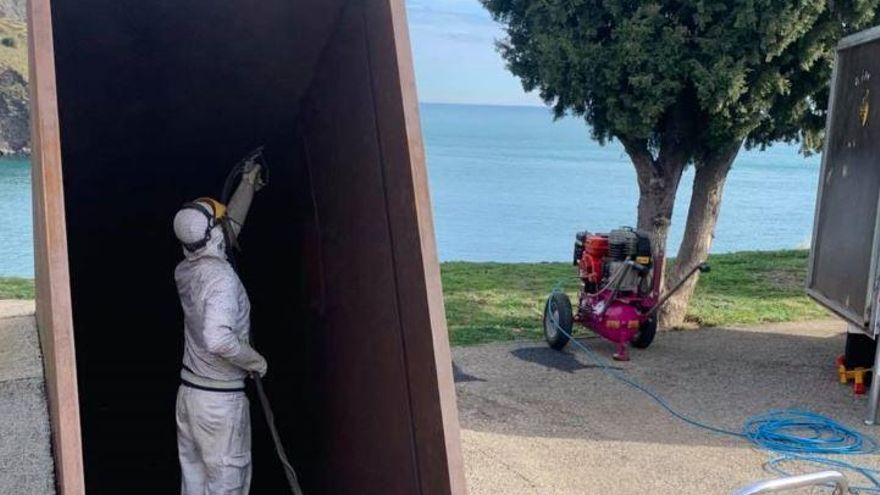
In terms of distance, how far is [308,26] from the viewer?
4977mm

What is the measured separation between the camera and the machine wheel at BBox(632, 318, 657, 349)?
31.9ft

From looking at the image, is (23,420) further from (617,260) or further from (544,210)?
(544,210)

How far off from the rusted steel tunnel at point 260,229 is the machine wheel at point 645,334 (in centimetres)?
475

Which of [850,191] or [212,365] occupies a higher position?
[850,191]

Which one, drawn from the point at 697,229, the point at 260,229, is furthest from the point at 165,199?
the point at 697,229

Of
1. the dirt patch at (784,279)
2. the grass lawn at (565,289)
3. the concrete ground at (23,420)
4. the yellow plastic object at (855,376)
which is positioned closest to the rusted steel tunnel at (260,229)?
the concrete ground at (23,420)

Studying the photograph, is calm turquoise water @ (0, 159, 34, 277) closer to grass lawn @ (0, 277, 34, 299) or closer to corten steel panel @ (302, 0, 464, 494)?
Answer: grass lawn @ (0, 277, 34, 299)

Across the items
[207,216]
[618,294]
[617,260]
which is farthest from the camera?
[617,260]

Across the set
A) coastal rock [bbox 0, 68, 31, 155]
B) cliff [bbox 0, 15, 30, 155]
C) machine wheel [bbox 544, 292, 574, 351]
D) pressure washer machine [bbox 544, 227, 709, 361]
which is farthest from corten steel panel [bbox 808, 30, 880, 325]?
coastal rock [bbox 0, 68, 31, 155]

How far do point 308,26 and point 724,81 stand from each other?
5.25m

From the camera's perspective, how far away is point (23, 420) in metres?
5.43

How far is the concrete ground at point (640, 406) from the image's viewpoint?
6.46m

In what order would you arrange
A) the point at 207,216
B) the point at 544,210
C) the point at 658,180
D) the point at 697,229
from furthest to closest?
1. the point at 544,210
2. the point at 697,229
3. the point at 658,180
4. the point at 207,216

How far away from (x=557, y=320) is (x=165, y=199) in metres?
4.78
